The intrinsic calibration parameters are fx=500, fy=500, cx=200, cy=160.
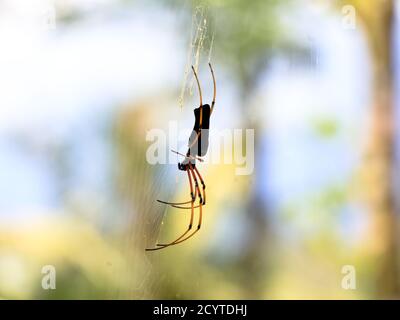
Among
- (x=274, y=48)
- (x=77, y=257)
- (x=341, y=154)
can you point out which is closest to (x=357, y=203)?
(x=341, y=154)

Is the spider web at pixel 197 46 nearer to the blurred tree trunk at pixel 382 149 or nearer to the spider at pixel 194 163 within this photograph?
the spider at pixel 194 163

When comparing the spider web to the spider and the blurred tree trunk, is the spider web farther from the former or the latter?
the blurred tree trunk

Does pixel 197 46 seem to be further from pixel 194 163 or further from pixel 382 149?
pixel 382 149

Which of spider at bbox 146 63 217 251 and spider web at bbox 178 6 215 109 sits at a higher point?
spider web at bbox 178 6 215 109

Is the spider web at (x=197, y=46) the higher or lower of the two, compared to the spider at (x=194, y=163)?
higher

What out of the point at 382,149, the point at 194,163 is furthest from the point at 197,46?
the point at 382,149
